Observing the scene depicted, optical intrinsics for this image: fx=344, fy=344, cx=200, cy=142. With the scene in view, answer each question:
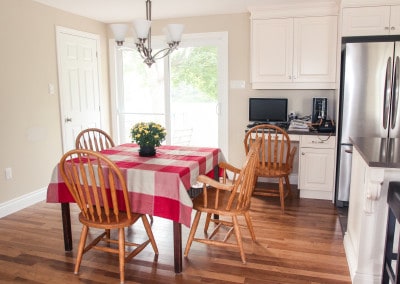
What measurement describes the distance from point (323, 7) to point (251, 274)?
10.3ft

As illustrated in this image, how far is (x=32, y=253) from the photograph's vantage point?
275 cm

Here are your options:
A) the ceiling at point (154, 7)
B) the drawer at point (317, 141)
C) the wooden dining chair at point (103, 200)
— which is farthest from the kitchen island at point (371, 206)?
the ceiling at point (154, 7)

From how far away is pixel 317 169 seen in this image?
12.8 feet

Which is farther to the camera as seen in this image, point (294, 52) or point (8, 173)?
point (294, 52)

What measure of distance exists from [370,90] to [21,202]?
152 inches

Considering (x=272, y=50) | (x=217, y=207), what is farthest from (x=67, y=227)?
(x=272, y=50)

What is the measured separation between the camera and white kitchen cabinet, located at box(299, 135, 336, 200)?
385cm

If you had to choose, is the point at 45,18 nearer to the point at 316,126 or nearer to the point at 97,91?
the point at 97,91

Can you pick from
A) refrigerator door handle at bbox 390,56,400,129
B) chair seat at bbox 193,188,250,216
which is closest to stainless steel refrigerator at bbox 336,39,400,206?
refrigerator door handle at bbox 390,56,400,129

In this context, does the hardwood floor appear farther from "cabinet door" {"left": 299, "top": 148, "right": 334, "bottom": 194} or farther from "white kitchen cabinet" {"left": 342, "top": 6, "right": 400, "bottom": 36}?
"white kitchen cabinet" {"left": 342, "top": 6, "right": 400, "bottom": 36}

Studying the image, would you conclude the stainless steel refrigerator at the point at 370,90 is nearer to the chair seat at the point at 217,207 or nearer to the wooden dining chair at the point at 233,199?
the wooden dining chair at the point at 233,199

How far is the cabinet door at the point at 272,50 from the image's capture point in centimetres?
414

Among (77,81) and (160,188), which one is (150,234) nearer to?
(160,188)

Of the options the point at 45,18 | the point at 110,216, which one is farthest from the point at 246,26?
the point at 110,216
